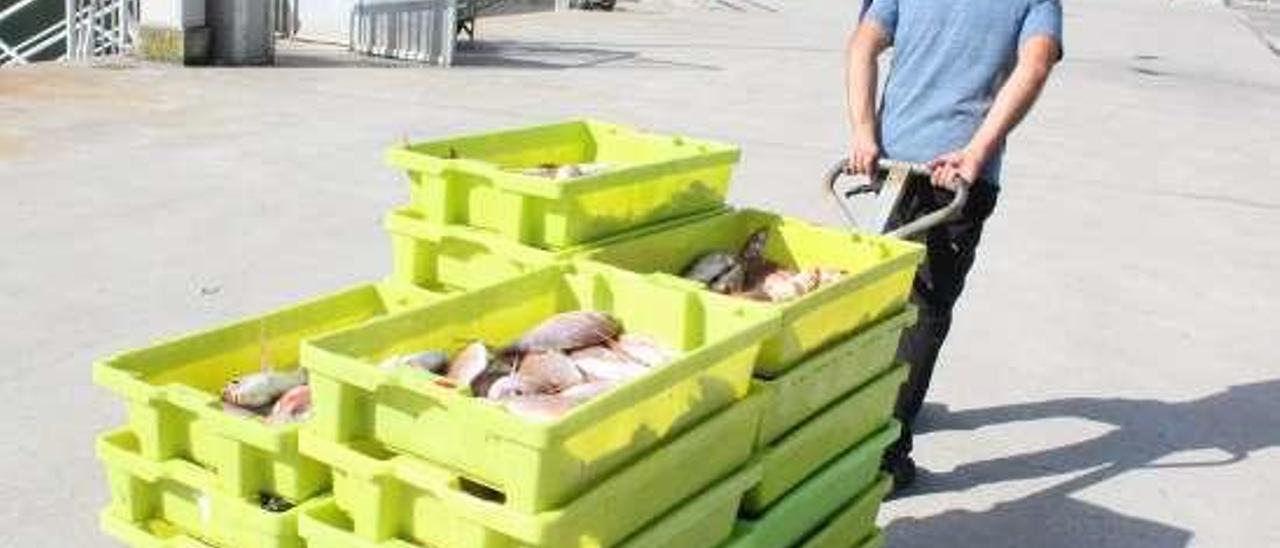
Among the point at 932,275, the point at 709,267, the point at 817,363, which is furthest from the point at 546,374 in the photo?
the point at 932,275

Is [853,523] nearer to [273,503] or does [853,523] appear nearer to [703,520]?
[703,520]

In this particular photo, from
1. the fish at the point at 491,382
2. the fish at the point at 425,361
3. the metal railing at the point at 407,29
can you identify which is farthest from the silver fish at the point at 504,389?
the metal railing at the point at 407,29

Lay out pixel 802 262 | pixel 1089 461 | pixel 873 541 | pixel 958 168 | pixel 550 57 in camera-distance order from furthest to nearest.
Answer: pixel 550 57, pixel 1089 461, pixel 958 168, pixel 802 262, pixel 873 541

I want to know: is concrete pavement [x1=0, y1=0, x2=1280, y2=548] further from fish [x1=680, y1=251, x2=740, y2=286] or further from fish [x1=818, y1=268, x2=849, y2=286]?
fish [x1=680, y1=251, x2=740, y2=286]

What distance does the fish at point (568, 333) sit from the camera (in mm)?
2910

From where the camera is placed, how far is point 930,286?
14.8 feet

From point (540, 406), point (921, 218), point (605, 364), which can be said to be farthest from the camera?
point (921, 218)

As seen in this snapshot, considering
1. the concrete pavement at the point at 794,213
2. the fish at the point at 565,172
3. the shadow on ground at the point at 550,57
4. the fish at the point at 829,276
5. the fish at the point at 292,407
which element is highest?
the fish at the point at 565,172

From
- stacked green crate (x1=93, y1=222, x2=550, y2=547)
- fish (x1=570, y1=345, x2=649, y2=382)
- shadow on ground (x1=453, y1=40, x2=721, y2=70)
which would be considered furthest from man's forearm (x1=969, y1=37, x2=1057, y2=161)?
shadow on ground (x1=453, y1=40, x2=721, y2=70)

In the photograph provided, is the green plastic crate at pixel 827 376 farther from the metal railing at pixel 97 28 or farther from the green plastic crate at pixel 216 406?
the metal railing at pixel 97 28

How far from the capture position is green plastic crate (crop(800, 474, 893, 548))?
3.51m

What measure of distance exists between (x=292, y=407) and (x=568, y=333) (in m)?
0.59

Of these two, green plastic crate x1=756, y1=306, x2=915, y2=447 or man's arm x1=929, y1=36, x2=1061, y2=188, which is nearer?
green plastic crate x1=756, y1=306, x2=915, y2=447

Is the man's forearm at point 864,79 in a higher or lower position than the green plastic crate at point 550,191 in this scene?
higher
